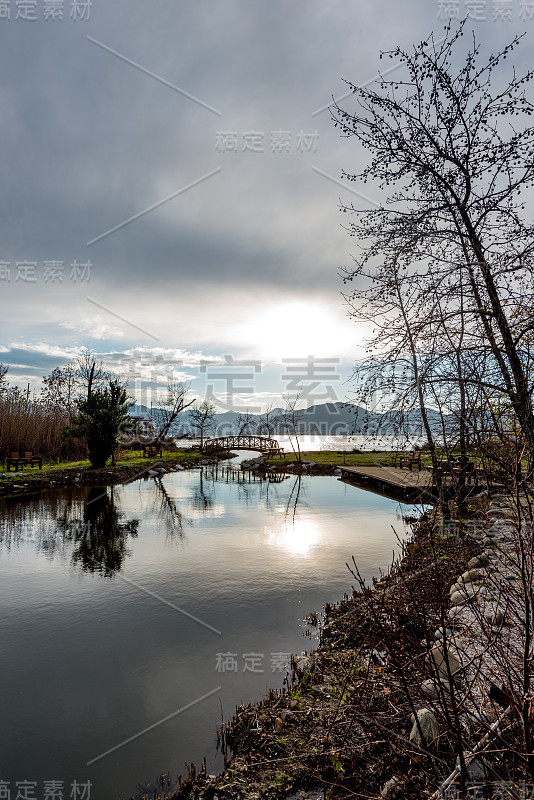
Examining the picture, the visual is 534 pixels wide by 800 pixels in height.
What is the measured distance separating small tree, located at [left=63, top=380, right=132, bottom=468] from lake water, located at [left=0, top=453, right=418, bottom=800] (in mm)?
9079

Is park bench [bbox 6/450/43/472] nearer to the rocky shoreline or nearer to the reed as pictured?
the reed

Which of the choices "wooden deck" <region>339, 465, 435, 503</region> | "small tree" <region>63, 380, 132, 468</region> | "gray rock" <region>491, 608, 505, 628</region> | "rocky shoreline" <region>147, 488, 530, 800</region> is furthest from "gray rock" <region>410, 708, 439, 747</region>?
"small tree" <region>63, 380, 132, 468</region>

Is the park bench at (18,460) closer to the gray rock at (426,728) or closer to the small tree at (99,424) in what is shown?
the small tree at (99,424)

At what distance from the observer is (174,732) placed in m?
3.99

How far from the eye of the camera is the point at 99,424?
2212 centimetres

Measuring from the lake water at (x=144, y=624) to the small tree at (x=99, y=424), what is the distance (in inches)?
357

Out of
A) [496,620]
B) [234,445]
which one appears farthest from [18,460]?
[234,445]

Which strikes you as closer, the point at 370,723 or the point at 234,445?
the point at 370,723

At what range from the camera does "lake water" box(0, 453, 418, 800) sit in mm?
3822

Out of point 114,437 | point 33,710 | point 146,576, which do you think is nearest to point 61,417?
point 114,437

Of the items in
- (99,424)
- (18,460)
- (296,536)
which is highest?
(99,424)

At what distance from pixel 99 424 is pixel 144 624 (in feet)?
57.2

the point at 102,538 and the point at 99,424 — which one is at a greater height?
the point at 99,424

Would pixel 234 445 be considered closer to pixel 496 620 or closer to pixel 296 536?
pixel 296 536
